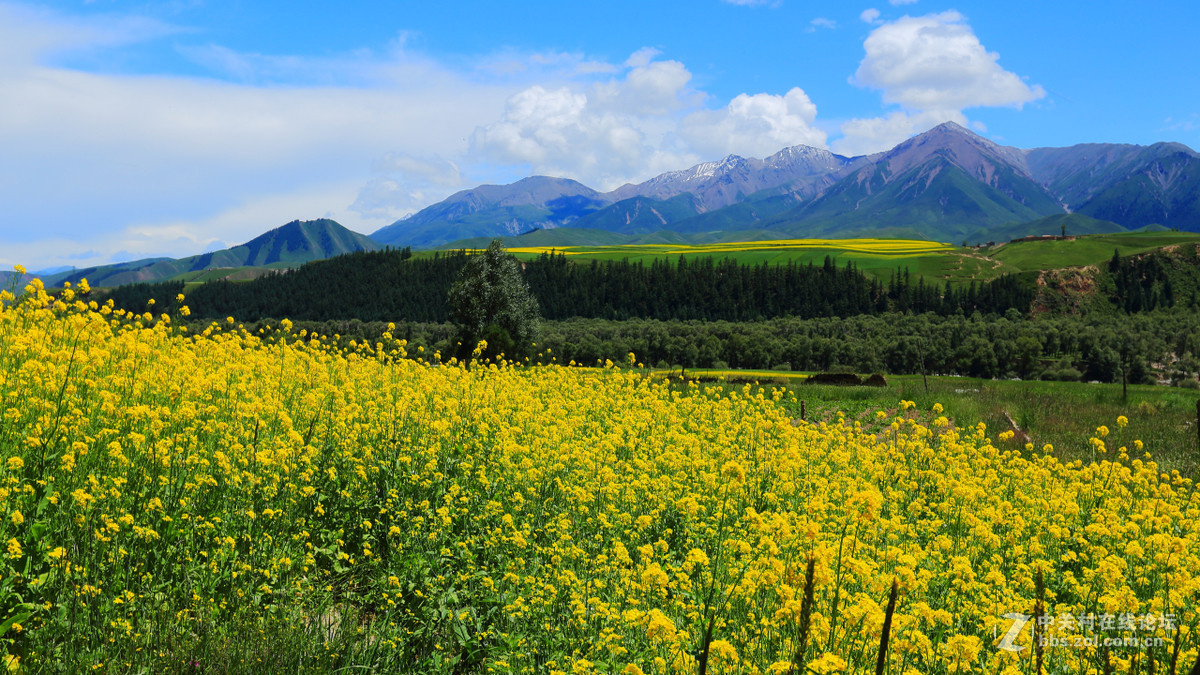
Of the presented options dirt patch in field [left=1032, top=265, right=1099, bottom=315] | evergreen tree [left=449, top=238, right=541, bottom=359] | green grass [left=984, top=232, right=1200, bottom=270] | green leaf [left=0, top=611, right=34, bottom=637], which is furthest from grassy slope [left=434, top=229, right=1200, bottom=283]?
green leaf [left=0, top=611, right=34, bottom=637]

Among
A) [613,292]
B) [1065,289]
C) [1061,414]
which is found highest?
[613,292]

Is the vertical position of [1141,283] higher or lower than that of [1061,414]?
higher

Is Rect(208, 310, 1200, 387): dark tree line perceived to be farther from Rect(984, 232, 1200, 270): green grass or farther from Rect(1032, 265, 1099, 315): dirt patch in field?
Rect(984, 232, 1200, 270): green grass

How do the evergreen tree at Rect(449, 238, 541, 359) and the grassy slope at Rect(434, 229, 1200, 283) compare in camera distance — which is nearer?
the evergreen tree at Rect(449, 238, 541, 359)

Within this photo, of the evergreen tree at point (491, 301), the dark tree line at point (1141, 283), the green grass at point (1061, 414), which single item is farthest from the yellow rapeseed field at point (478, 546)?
the dark tree line at point (1141, 283)

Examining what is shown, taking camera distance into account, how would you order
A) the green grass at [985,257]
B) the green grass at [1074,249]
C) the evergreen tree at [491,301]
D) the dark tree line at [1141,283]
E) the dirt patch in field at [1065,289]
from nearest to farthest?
the evergreen tree at [491,301]
the dark tree line at [1141,283]
the dirt patch in field at [1065,289]
the green grass at [1074,249]
the green grass at [985,257]

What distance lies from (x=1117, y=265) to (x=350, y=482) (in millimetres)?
161560

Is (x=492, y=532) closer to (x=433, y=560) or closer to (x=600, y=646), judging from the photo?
(x=433, y=560)

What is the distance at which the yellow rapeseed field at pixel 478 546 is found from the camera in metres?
4.55

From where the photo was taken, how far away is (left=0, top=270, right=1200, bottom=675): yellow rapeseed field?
455cm

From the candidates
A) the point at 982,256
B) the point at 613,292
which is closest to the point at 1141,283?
the point at 982,256

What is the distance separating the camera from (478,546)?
6.45 m

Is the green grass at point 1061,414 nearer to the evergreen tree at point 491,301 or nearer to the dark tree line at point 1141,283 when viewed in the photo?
the evergreen tree at point 491,301

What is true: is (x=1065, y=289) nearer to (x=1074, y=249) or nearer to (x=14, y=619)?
(x=1074, y=249)
